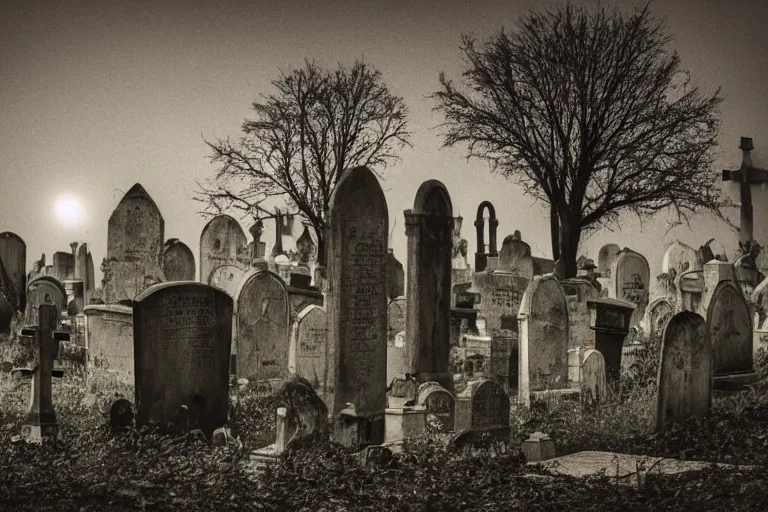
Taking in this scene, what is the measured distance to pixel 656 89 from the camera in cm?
1892

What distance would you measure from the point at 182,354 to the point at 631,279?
12.6 meters

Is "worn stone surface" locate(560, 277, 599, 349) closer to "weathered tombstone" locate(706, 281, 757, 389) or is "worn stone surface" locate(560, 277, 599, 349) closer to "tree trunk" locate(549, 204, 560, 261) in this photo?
"weathered tombstone" locate(706, 281, 757, 389)

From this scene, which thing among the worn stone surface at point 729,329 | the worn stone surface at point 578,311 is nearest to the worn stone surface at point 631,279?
the worn stone surface at point 578,311

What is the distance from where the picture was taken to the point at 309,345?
1341cm

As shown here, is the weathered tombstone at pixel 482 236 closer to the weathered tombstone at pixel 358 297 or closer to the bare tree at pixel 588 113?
the bare tree at pixel 588 113

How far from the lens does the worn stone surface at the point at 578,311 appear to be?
1559 centimetres

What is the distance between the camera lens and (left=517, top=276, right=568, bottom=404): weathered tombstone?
12.6 metres

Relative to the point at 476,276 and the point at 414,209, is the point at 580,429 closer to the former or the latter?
the point at 414,209

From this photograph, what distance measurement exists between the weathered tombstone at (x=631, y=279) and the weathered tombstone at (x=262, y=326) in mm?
8493

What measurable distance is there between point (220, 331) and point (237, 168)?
12163 mm

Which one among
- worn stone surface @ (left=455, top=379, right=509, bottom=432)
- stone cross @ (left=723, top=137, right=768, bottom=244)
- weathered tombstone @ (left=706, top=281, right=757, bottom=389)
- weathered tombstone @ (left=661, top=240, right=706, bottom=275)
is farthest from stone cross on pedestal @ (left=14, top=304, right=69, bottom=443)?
weathered tombstone @ (left=661, top=240, right=706, bottom=275)

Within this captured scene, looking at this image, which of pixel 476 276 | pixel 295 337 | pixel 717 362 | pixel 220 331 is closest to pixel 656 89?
→ pixel 476 276

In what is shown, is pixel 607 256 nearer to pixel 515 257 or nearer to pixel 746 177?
pixel 515 257

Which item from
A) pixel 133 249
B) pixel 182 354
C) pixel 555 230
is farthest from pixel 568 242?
→ pixel 182 354
